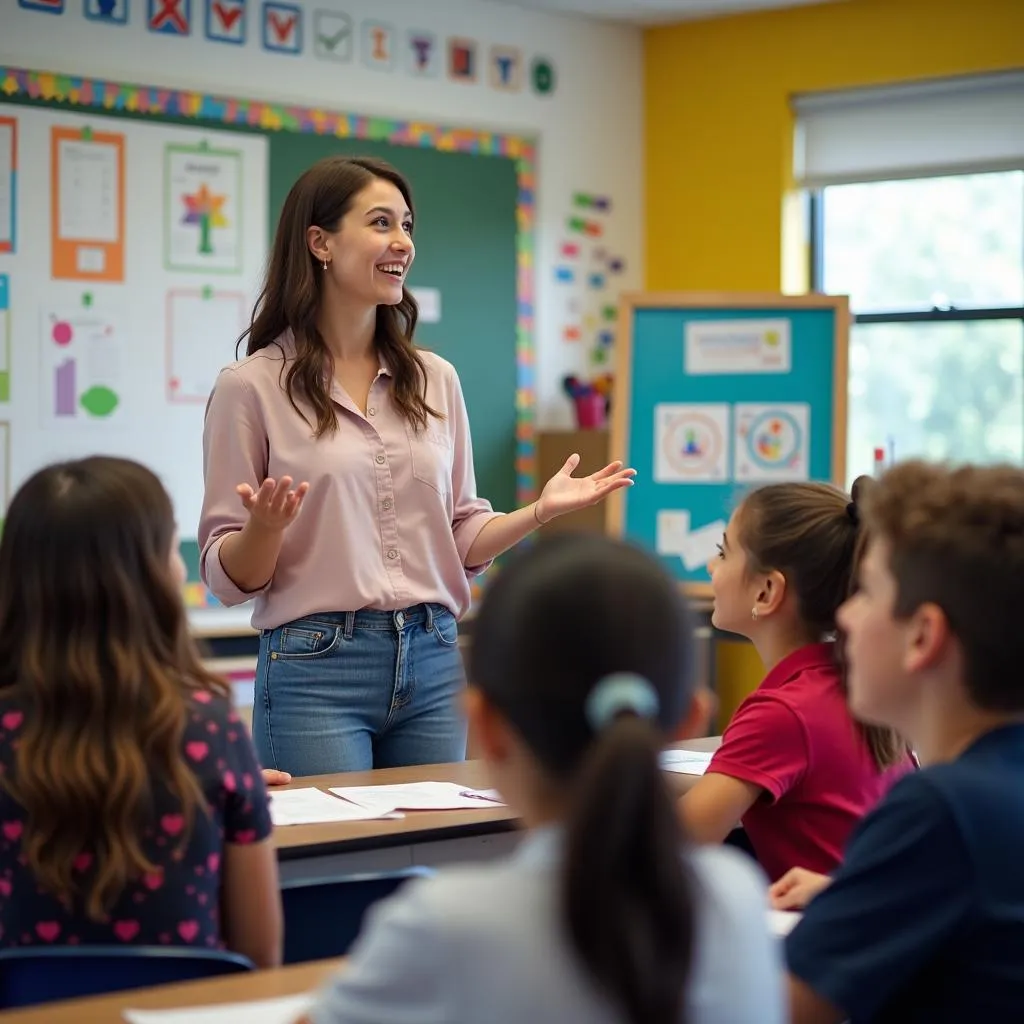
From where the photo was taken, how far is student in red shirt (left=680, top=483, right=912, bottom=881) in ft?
6.54

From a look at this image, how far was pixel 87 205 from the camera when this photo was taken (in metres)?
4.67

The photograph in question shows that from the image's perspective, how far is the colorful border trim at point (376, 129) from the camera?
4.64m

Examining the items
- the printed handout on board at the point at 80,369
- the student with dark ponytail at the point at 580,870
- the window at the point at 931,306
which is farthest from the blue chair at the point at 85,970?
the window at the point at 931,306

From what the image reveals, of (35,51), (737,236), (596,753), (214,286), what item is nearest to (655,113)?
(737,236)

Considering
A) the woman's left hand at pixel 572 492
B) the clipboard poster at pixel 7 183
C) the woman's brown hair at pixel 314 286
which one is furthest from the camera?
the clipboard poster at pixel 7 183

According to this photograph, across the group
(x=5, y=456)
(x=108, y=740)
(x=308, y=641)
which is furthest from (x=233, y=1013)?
(x=5, y=456)

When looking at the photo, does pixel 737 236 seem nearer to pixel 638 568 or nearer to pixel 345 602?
pixel 345 602

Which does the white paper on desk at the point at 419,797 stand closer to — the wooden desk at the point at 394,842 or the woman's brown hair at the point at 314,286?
the wooden desk at the point at 394,842

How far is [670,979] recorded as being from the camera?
918 millimetres

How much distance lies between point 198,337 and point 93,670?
3.48 m

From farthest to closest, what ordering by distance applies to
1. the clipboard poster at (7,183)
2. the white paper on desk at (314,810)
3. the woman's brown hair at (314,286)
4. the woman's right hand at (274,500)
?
the clipboard poster at (7,183) < the woman's brown hair at (314,286) < the woman's right hand at (274,500) < the white paper on desk at (314,810)

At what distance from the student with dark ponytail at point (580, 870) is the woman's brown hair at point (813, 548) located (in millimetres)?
1113

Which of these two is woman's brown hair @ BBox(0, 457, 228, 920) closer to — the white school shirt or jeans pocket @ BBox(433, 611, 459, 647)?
the white school shirt

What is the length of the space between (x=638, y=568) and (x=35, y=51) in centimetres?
410
